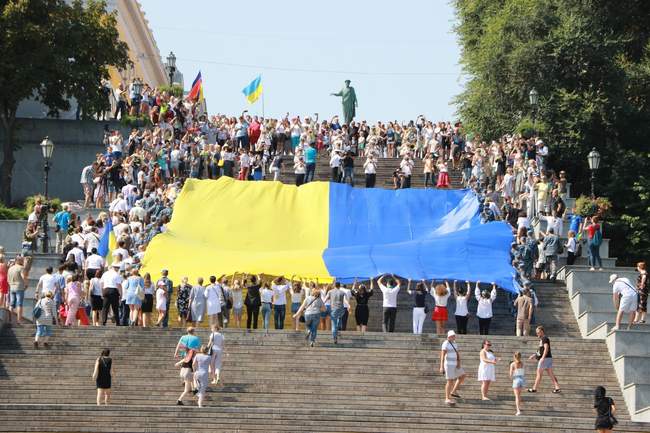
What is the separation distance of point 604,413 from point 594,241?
12.6 meters

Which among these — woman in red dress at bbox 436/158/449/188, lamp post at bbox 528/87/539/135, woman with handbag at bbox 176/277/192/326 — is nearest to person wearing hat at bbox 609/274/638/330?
woman with handbag at bbox 176/277/192/326

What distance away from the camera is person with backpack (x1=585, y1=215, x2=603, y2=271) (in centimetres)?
4159

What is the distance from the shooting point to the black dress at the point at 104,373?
3297 centimetres

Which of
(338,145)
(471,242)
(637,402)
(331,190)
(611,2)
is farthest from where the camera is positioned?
(611,2)

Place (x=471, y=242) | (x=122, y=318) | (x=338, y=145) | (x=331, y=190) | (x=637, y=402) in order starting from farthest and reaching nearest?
(x=338, y=145) → (x=331, y=190) → (x=471, y=242) → (x=122, y=318) → (x=637, y=402)

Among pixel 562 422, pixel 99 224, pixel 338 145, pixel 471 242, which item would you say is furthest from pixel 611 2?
pixel 562 422

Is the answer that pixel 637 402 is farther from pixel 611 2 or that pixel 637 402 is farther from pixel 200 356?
pixel 611 2

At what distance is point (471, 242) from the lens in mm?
41438

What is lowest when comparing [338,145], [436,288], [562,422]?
[562,422]

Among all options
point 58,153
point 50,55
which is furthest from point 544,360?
point 58,153

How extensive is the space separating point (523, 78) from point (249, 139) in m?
12.0

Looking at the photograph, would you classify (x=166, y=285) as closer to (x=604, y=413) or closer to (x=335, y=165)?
(x=604, y=413)

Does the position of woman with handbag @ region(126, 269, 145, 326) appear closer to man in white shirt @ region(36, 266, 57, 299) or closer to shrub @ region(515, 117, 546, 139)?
man in white shirt @ region(36, 266, 57, 299)

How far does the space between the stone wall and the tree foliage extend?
14.2 m
